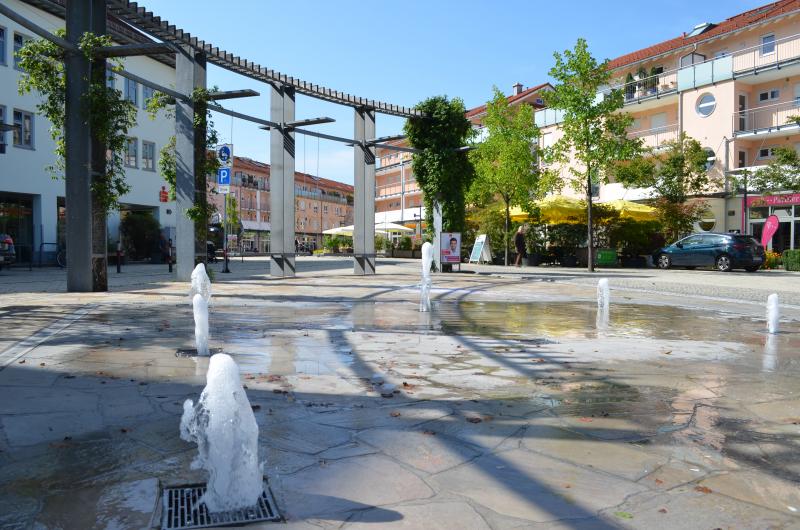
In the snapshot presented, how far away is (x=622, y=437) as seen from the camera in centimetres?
371

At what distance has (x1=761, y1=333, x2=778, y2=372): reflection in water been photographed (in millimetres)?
5997

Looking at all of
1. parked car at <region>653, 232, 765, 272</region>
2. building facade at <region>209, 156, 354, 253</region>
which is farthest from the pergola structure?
building facade at <region>209, 156, 354, 253</region>

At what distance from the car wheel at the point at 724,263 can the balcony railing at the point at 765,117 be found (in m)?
12.9

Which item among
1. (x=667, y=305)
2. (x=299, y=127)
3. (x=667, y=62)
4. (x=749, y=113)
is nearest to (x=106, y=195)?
(x=299, y=127)

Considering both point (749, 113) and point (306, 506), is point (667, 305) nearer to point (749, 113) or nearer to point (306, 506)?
point (306, 506)

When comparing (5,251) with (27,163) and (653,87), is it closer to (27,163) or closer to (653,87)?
(27,163)

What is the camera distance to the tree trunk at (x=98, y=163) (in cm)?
1226

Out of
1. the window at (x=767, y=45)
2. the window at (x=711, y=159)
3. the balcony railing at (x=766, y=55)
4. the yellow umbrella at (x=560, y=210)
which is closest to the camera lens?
the yellow umbrella at (x=560, y=210)

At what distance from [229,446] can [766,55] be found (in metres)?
41.4

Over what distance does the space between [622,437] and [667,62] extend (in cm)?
4521

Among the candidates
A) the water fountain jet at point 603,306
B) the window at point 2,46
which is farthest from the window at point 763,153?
the window at point 2,46

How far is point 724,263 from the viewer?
85.2ft

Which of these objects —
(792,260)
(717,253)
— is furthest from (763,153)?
(717,253)

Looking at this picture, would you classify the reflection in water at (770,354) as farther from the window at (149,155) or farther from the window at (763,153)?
the window at (149,155)
